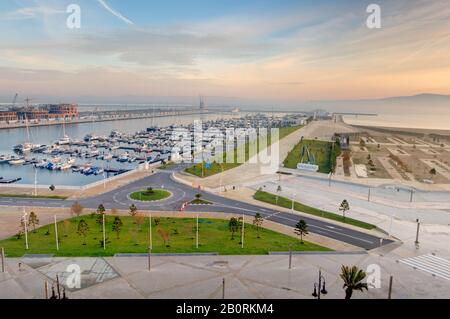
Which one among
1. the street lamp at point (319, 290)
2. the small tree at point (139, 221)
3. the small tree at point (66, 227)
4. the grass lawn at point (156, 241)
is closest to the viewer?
the street lamp at point (319, 290)

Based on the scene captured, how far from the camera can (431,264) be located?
28844mm

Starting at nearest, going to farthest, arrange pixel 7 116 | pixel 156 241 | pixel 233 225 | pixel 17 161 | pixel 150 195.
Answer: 1. pixel 156 241
2. pixel 233 225
3. pixel 150 195
4. pixel 17 161
5. pixel 7 116

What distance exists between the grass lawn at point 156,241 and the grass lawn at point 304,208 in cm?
984

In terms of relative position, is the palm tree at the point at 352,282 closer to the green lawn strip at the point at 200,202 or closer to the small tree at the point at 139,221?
the small tree at the point at 139,221

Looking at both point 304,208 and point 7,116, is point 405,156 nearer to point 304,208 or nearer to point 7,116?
point 304,208

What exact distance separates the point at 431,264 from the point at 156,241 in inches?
992

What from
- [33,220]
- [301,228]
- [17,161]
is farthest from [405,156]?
[17,161]

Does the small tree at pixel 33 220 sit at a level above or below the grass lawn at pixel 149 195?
above

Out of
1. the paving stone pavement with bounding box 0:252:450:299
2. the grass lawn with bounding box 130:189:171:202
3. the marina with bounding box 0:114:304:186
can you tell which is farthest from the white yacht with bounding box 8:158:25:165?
the paving stone pavement with bounding box 0:252:450:299

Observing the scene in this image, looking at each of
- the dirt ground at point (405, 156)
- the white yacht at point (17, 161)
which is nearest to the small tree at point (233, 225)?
the dirt ground at point (405, 156)

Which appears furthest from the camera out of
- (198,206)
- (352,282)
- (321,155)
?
(321,155)

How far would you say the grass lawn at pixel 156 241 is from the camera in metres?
29.9
